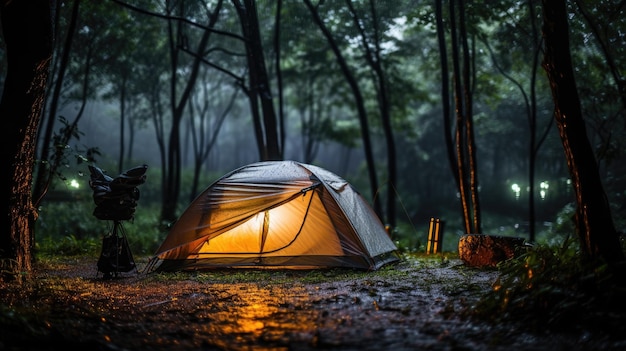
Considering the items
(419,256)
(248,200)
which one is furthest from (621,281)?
(419,256)

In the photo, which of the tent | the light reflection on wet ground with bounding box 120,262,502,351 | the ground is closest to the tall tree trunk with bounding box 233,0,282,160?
the tent

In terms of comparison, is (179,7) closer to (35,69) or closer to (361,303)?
(35,69)

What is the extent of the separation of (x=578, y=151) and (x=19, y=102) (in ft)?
20.7

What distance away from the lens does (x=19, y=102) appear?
6.16m

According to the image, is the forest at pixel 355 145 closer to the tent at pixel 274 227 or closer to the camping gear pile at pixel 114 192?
the camping gear pile at pixel 114 192

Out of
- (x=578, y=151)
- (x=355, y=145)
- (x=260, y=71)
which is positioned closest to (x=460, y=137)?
(x=260, y=71)

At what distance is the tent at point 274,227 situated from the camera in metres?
8.10

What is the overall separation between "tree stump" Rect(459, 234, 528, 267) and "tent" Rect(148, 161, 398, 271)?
1422 millimetres

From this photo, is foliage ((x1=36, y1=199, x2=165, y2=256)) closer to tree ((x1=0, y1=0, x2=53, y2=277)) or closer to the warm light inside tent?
the warm light inside tent

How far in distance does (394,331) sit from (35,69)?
5.36 m

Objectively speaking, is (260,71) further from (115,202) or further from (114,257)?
(114,257)

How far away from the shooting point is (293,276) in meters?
7.55

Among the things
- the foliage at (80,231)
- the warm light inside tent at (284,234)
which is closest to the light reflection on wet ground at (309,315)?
the warm light inside tent at (284,234)

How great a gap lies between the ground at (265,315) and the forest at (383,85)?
2.42 m
